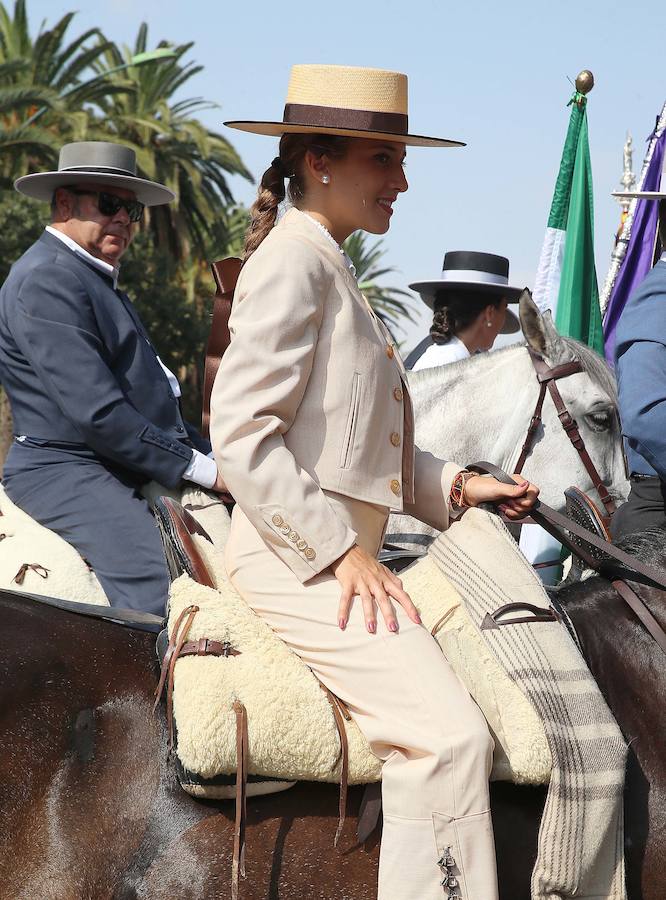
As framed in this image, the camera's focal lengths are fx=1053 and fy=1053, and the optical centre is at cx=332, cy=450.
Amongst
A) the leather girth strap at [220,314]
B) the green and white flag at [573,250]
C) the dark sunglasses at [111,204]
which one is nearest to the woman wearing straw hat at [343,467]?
the leather girth strap at [220,314]

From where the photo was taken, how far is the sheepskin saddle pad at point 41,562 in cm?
420

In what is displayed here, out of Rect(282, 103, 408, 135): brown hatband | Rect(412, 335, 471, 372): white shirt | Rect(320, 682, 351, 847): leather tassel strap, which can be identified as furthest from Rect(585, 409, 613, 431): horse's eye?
Rect(320, 682, 351, 847): leather tassel strap

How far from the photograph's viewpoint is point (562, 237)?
23.4 feet

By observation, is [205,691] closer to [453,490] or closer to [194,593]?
[194,593]

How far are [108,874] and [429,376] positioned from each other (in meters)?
3.42

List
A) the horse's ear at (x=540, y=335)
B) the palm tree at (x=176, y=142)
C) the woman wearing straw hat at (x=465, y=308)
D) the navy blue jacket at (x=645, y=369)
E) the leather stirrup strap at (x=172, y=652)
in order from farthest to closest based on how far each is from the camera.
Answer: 1. the palm tree at (x=176, y=142)
2. the woman wearing straw hat at (x=465, y=308)
3. the horse's ear at (x=540, y=335)
4. the navy blue jacket at (x=645, y=369)
5. the leather stirrup strap at (x=172, y=652)

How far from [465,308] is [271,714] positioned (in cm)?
482

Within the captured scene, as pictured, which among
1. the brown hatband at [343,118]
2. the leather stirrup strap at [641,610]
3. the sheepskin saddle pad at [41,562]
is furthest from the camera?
the sheepskin saddle pad at [41,562]

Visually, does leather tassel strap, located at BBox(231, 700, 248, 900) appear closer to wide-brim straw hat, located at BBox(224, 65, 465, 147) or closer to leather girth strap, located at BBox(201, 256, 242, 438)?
wide-brim straw hat, located at BBox(224, 65, 465, 147)

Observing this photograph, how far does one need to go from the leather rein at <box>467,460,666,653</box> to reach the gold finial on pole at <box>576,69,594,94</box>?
423cm

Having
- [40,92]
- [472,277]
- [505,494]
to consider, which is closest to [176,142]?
[40,92]

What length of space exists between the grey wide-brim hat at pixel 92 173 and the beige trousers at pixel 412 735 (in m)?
3.23

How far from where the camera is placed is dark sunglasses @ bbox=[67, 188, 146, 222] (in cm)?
523

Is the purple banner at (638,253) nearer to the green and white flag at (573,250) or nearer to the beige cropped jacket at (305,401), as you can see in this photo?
the green and white flag at (573,250)
